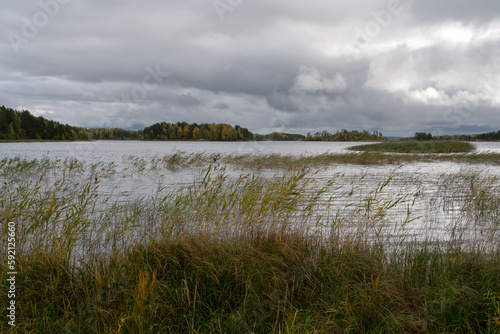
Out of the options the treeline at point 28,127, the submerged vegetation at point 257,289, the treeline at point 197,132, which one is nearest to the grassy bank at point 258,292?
Result: the submerged vegetation at point 257,289

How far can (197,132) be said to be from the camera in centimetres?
15000

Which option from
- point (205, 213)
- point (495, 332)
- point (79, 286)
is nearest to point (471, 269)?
point (495, 332)

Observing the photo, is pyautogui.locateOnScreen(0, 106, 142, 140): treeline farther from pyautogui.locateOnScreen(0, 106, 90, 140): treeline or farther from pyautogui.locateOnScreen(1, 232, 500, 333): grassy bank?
pyautogui.locateOnScreen(1, 232, 500, 333): grassy bank

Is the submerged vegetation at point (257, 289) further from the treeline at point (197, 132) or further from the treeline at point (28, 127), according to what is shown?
the treeline at point (197, 132)

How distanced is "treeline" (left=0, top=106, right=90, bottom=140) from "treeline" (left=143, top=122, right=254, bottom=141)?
45.9 metres

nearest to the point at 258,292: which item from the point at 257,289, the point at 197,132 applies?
the point at 257,289

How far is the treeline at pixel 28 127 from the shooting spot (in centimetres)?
9731

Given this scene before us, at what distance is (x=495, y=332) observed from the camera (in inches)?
136

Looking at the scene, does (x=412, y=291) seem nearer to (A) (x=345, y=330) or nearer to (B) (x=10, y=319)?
(A) (x=345, y=330)

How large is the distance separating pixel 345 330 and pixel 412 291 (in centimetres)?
164

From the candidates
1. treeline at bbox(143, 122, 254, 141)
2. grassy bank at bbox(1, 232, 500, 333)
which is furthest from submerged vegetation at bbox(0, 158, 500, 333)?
treeline at bbox(143, 122, 254, 141)

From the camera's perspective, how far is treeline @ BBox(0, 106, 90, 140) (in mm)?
97312

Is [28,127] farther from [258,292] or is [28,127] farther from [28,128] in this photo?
[258,292]

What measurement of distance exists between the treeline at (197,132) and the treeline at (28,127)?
45.9 metres
